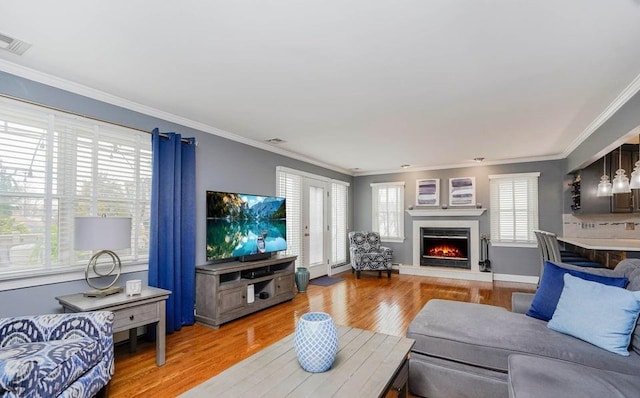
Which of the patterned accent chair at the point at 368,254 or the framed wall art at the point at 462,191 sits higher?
the framed wall art at the point at 462,191

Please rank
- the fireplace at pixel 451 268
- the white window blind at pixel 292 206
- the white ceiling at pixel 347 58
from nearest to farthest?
the white ceiling at pixel 347 58 → the white window blind at pixel 292 206 → the fireplace at pixel 451 268

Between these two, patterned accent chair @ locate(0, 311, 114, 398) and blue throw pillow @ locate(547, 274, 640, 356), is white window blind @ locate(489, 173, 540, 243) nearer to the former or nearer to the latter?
blue throw pillow @ locate(547, 274, 640, 356)

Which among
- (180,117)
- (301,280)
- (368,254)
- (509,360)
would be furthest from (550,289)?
(368,254)

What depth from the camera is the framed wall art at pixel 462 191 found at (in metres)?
6.75

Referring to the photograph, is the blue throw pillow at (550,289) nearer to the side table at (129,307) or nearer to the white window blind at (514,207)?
the side table at (129,307)

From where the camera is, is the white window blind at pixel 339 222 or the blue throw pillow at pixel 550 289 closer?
the blue throw pillow at pixel 550 289

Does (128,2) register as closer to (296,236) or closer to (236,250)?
(236,250)

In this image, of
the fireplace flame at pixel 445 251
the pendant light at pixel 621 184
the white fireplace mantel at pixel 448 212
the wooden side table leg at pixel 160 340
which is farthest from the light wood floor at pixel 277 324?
the pendant light at pixel 621 184

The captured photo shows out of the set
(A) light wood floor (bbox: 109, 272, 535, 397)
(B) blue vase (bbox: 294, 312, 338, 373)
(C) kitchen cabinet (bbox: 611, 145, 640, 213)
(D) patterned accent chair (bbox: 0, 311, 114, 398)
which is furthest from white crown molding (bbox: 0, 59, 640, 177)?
(B) blue vase (bbox: 294, 312, 338, 373)

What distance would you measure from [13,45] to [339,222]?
6003mm

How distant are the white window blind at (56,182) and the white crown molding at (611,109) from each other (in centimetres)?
469

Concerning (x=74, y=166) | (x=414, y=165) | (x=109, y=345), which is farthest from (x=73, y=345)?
(x=414, y=165)

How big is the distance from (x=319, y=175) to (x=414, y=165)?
2.09 meters

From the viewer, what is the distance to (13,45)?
2.23 metres
